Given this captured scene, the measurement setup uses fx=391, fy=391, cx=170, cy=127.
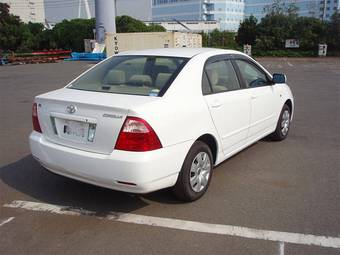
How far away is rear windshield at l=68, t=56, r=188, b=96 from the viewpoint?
4199 millimetres

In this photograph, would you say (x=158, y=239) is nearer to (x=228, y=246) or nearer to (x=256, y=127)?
(x=228, y=246)

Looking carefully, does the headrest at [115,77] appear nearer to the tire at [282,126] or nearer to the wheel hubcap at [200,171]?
the wheel hubcap at [200,171]

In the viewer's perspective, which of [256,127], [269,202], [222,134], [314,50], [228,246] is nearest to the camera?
[228,246]

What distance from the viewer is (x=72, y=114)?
3.90 metres

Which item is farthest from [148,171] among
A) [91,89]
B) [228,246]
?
[91,89]

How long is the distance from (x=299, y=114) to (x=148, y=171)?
654 centimetres

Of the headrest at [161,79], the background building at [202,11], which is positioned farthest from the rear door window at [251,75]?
the background building at [202,11]

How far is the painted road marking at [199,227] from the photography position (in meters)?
3.50

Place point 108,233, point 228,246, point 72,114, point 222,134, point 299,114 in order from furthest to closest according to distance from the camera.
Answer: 1. point 299,114
2. point 222,134
3. point 72,114
4. point 108,233
5. point 228,246

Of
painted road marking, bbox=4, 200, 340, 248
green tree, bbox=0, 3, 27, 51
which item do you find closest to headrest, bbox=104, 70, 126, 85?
painted road marking, bbox=4, 200, 340, 248

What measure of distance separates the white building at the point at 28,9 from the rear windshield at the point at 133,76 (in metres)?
A: 126

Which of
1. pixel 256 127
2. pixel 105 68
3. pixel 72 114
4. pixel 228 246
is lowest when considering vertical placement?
pixel 228 246

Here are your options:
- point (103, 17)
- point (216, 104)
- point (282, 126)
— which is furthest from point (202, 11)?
point (216, 104)

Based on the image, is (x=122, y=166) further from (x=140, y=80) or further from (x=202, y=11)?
(x=202, y=11)
